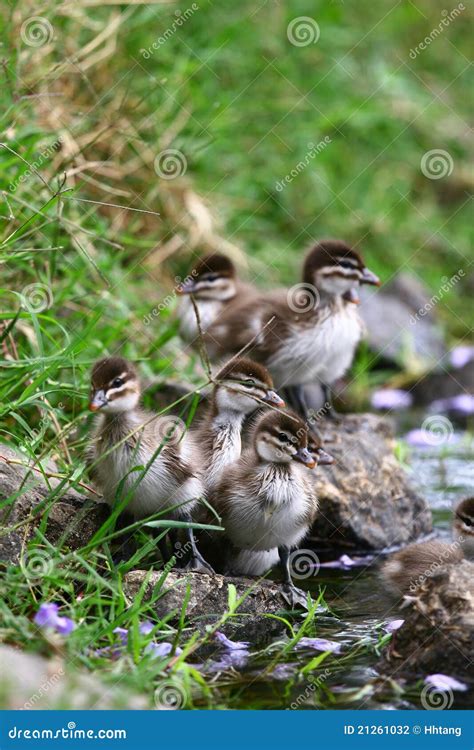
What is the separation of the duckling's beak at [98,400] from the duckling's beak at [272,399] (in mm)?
1004

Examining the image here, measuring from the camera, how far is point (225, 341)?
7555 millimetres

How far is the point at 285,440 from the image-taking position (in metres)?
5.66

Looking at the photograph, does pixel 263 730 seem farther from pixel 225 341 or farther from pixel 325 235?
pixel 325 235

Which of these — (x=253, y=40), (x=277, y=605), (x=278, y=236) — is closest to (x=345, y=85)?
(x=253, y=40)

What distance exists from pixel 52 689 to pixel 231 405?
2329 mm

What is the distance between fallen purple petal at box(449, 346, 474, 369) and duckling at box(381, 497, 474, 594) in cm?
404

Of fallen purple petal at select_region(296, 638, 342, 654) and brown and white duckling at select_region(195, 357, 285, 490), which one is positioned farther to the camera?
brown and white duckling at select_region(195, 357, 285, 490)

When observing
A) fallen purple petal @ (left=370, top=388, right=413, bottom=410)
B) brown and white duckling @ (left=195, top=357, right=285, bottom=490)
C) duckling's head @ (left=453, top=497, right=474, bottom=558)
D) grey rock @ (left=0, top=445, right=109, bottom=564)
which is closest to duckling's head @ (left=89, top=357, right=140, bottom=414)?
grey rock @ (left=0, top=445, right=109, bottom=564)

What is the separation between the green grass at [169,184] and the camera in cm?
580

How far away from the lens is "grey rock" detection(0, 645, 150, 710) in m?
4.09

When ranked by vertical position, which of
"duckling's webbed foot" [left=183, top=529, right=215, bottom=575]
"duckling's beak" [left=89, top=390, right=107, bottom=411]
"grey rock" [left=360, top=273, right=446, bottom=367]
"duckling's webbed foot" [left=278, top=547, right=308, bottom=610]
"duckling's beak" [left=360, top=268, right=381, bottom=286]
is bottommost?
"duckling's webbed foot" [left=183, top=529, right=215, bottom=575]

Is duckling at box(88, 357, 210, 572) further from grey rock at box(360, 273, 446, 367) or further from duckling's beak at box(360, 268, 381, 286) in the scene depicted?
grey rock at box(360, 273, 446, 367)

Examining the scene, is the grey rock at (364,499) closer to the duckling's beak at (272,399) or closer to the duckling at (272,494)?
the duckling's beak at (272,399)

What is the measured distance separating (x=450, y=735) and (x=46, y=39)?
19.2 ft
